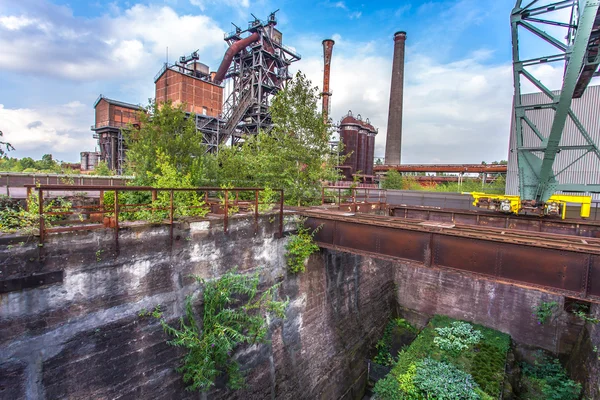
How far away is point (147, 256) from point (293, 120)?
797cm

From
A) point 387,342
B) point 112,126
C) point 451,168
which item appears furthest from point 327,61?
point 387,342

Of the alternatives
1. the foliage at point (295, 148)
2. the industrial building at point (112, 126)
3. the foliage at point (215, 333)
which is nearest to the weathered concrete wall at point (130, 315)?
the foliage at point (215, 333)

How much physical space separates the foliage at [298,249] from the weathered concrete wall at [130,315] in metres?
0.27

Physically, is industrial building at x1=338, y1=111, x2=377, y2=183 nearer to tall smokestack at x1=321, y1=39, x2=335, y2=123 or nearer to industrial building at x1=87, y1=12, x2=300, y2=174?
tall smokestack at x1=321, y1=39, x2=335, y2=123

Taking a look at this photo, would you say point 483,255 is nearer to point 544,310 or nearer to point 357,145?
point 544,310

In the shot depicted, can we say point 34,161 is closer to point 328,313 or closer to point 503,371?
point 328,313

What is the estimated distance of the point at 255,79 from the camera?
3145 centimetres

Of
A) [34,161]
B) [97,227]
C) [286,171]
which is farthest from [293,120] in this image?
[34,161]

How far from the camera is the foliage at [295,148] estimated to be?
37.0ft

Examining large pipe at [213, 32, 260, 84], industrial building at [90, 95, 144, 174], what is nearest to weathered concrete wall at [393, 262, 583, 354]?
large pipe at [213, 32, 260, 84]

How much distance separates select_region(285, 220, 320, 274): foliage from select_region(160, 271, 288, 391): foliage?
1527mm

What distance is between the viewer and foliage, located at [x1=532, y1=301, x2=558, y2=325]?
10.4 metres

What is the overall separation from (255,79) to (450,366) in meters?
31.3

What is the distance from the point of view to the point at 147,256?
17.0 ft
